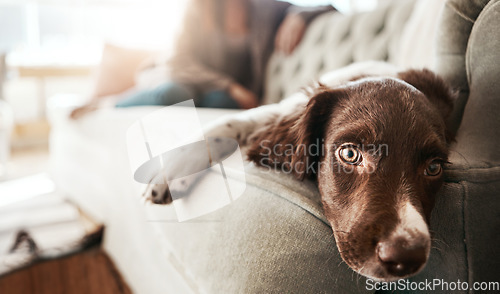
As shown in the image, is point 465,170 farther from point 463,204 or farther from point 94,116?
point 94,116

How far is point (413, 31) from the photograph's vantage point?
1.86 m

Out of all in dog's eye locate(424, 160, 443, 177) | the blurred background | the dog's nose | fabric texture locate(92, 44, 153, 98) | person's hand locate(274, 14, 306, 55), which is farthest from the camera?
the blurred background

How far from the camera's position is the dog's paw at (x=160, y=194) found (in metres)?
1.09

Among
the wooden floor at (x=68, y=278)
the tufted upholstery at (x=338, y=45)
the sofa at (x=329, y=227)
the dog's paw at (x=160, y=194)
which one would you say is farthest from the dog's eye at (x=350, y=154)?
the wooden floor at (x=68, y=278)

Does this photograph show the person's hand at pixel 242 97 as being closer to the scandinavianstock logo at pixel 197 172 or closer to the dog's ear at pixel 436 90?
the scandinavianstock logo at pixel 197 172

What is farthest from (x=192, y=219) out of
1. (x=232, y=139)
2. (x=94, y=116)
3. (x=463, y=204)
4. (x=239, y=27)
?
(x=239, y=27)

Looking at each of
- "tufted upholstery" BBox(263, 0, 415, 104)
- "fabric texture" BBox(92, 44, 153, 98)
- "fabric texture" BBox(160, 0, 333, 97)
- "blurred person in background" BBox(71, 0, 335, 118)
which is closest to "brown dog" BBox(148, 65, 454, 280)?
"tufted upholstery" BBox(263, 0, 415, 104)

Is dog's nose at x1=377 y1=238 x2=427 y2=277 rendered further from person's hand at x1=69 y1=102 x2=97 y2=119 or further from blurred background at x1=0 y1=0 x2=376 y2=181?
blurred background at x1=0 y1=0 x2=376 y2=181

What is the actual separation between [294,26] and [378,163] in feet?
8.71

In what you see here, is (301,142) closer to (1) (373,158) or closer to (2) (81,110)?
(1) (373,158)

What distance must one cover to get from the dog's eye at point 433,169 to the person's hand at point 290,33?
2.57 m

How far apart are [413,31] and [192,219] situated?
153cm

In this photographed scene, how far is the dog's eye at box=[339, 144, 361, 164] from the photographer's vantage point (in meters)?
0.92

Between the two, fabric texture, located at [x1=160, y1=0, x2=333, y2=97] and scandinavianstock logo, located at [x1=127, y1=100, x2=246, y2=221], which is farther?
fabric texture, located at [x1=160, y1=0, x2=333, y2=97]
